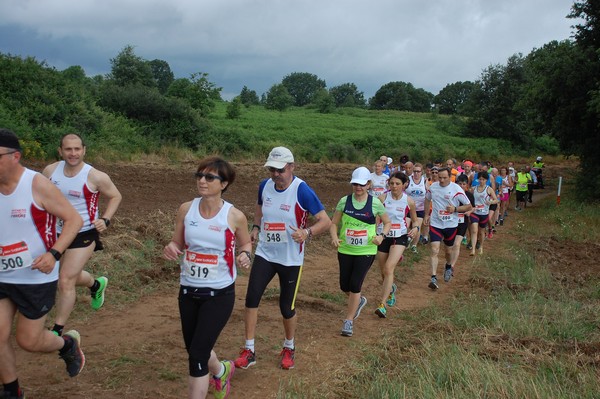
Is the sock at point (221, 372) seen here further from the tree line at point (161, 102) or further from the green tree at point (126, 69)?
the green tree at point (126, 69)

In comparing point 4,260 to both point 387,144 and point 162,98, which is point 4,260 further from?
point 387,144

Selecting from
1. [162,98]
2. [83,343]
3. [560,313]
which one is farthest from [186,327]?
[162,98]

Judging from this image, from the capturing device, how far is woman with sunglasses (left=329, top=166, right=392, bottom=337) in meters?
7.07

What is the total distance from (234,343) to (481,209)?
9175 mm

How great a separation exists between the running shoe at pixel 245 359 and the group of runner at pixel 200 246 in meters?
0.01

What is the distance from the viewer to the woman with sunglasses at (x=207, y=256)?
438 cm

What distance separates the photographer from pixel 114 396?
4984 mm

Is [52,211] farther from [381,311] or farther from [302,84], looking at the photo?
[302,84]

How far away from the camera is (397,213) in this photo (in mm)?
8859

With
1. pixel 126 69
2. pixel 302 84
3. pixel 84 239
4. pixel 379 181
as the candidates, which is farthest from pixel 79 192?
pixel 302 84

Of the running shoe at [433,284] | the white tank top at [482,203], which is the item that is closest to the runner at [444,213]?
the running shoe at [433,284]

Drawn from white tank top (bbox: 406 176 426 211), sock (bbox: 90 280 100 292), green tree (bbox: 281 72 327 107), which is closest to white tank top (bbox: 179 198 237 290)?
sock (bbox: 90 280 100 292)

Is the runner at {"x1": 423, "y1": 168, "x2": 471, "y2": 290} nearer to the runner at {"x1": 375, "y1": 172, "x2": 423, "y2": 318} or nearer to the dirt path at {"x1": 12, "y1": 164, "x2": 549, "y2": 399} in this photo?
the dirt path at {"x1": 12, "y1": 164, "x2": 549, "y2": 399}

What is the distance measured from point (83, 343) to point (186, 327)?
92.7 inches
